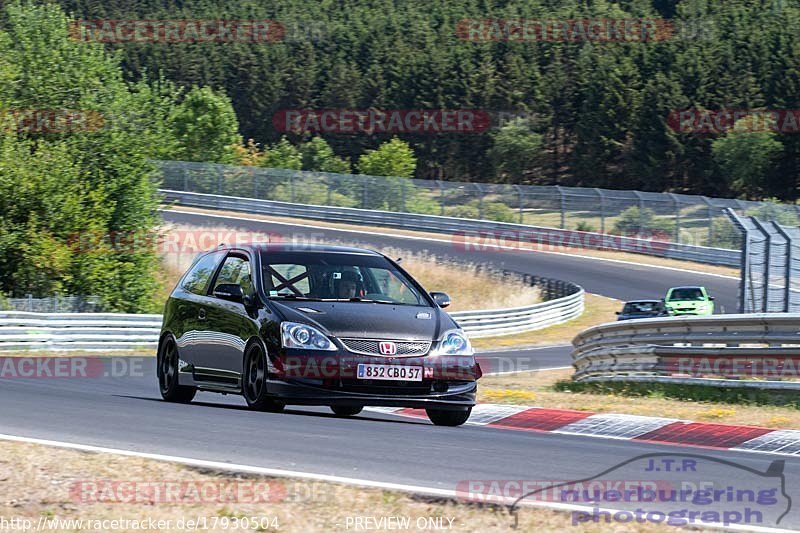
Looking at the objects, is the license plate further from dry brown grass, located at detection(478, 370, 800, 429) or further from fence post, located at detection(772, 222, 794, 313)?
fence post, located at detection(772, 222, 794, 313)

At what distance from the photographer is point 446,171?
103 metres

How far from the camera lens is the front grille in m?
9.84

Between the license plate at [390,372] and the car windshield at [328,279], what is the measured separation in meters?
0.90

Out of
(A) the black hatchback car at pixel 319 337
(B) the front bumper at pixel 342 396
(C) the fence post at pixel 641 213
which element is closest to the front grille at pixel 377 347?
(A) the black hatchback car at pixel 319 337

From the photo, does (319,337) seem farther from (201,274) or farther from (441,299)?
(201,274)

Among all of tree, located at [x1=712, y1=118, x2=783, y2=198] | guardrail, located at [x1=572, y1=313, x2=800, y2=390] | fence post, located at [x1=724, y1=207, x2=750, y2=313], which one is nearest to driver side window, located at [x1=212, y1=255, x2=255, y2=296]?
guardrail, located at [x1=572, y1=313, x2=800, y2=390]

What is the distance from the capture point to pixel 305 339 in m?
9.84

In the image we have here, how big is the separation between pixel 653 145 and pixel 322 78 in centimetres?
4183

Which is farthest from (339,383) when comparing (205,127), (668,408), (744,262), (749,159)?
(205,127)

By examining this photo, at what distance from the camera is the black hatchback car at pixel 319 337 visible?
9.84 m

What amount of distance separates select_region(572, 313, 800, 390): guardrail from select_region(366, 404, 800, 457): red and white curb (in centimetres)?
304

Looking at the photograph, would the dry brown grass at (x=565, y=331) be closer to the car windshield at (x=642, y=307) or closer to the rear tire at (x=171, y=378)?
the car windshield at (x=642, y=307)

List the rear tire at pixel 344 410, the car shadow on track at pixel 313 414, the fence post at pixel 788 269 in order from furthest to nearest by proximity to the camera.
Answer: the fence post at pixel 788 269 < the rear tire at pixel 344 410 < the car shadow on track at pixel 313 414

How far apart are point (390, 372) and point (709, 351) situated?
5.98 meters
